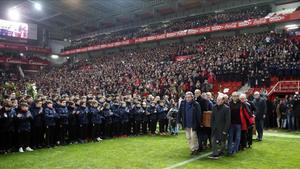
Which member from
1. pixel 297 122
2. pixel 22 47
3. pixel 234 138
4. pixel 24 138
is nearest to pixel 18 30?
pixel 22 47

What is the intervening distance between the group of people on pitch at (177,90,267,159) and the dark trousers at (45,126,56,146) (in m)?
4.39

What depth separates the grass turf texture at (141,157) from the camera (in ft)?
26.0

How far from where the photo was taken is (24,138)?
10.2 meters

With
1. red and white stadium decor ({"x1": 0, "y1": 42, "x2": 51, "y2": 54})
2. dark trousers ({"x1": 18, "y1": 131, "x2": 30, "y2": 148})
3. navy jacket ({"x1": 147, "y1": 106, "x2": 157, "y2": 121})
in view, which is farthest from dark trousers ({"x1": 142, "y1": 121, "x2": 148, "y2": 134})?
red and white stadium decor ({"x1": 0, "y1": 42, "x2": 51, "y2": 54})

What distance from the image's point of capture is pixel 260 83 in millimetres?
21516

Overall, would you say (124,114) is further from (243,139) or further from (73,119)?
(243,139)

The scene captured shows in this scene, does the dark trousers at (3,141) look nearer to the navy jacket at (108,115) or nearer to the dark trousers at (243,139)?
the navy jacket at (108,115)

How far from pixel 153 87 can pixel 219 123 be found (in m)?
18.3

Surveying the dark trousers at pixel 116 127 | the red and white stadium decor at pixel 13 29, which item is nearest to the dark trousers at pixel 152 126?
the dark trousers at pixel 116 127

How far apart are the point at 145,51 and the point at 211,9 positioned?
931 cm

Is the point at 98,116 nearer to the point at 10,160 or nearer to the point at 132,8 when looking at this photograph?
the point at 10,160

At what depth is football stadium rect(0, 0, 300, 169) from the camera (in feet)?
30.2

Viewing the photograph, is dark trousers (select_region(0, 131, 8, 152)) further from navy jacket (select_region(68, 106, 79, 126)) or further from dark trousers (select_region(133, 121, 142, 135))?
dark trousers (select_region(133, 121, 142, 135))

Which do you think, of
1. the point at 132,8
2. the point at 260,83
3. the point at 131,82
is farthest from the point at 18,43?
the point at 260,83
